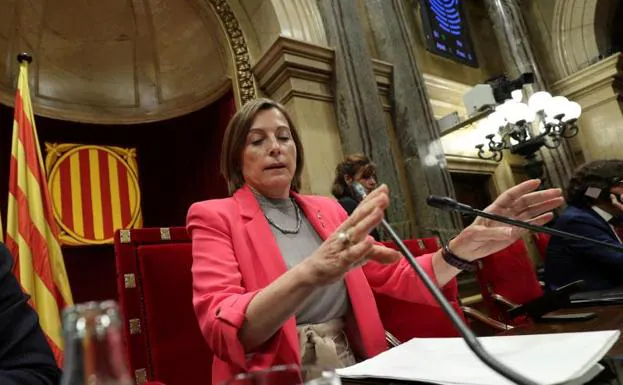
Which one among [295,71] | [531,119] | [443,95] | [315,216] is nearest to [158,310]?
[315,216]

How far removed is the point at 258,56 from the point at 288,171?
240cm

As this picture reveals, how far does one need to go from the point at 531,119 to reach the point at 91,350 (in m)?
4.64

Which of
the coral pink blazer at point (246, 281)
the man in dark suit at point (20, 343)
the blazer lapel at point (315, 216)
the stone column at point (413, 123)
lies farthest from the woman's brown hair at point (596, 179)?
the man in dark suit at point (20, 343)

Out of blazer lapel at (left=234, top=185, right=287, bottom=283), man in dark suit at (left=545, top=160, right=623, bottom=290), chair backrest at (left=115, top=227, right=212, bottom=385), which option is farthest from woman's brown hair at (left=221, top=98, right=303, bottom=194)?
man in dark suit at (left=545, top=160, right=623, bottom=290)

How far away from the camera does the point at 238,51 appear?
3.35m

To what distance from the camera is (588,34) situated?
582 centimetres

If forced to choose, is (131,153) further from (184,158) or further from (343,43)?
(343,43)

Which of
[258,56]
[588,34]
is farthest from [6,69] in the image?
[588,34]

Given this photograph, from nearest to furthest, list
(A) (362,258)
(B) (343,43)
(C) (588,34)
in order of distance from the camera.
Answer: (A) (362,258)
(B) (343,43)
(C) (588,34)

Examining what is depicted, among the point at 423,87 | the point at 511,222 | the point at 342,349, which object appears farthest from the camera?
the point at 423,87

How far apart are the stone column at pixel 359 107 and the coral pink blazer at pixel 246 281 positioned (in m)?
1.86

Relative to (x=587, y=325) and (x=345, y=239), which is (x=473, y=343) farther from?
(x=587, y=325)

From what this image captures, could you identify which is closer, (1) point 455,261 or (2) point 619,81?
(1) point 455,261

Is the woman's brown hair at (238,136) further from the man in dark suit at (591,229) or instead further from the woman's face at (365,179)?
the man in dark suit at (591,229)
